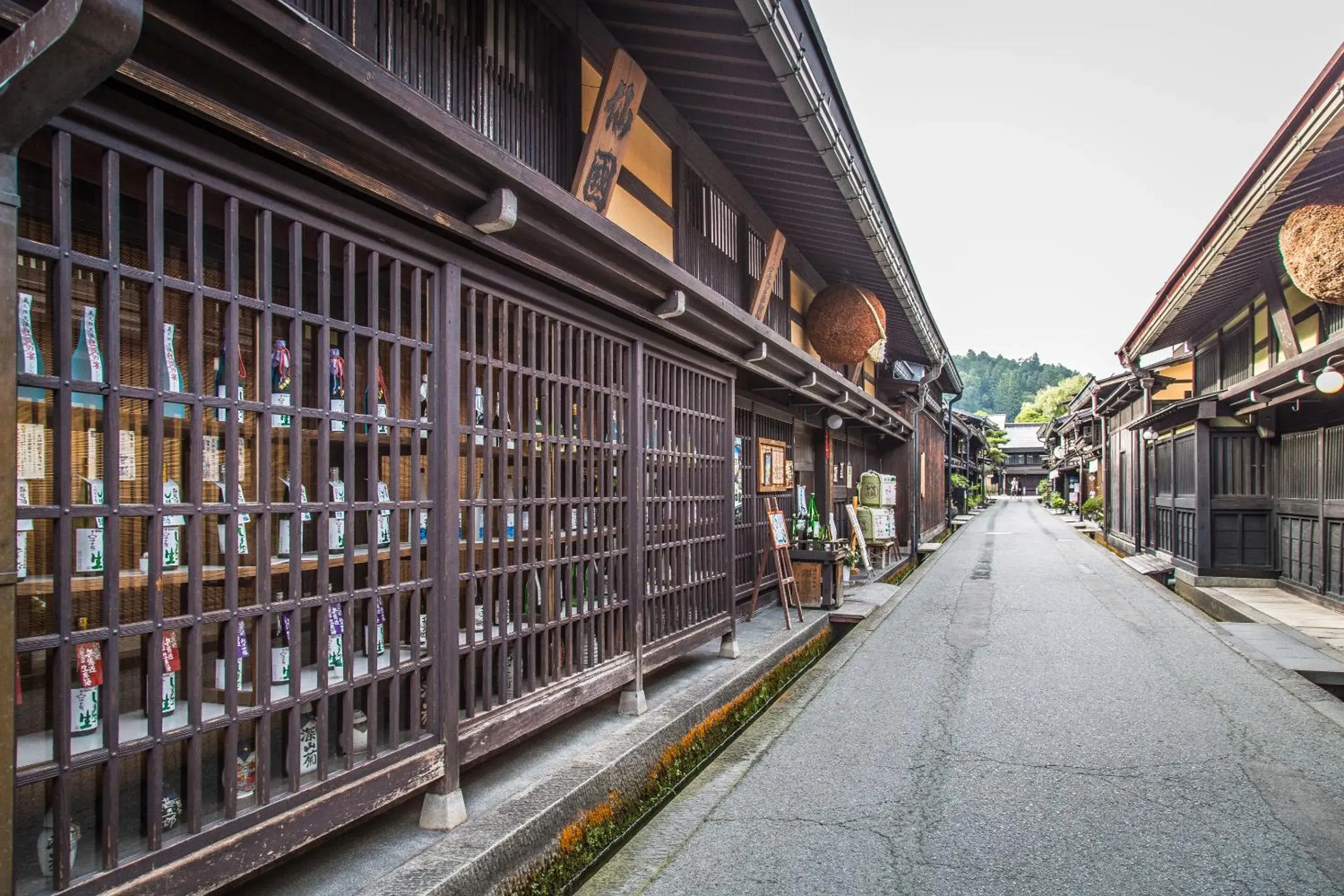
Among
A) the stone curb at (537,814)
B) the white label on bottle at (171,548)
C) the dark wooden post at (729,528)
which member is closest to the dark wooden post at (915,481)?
the dark wooden post at (729,528)

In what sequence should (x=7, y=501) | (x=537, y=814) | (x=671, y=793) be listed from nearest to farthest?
(x=7, y=501) < (x=537, y=814) < (x=671, y=793)

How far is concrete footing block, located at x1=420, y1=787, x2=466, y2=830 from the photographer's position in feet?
13.8

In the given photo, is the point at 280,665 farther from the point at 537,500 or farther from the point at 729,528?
the point at 729,528

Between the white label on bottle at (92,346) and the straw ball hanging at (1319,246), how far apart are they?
37.2 feet

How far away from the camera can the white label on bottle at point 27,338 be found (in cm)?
259

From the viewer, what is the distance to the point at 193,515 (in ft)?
9.52

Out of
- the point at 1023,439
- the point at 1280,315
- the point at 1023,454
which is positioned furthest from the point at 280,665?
the point at 1023,454

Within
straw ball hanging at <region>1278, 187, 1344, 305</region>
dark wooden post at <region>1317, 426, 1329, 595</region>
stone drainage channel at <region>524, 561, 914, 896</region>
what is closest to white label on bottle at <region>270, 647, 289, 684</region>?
stone drainage channel at <region>524, 561, 914, 896</region>

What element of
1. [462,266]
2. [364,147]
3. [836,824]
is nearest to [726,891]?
[836,824]

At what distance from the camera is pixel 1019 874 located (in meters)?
4.35

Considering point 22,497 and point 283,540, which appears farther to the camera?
point 283,540

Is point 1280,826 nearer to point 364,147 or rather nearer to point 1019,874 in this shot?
point 1019,874

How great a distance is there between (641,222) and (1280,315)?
11009mm

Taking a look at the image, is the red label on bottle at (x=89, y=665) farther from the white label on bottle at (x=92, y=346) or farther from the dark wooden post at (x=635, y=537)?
the dark wooden post at (x=635, y=537)
